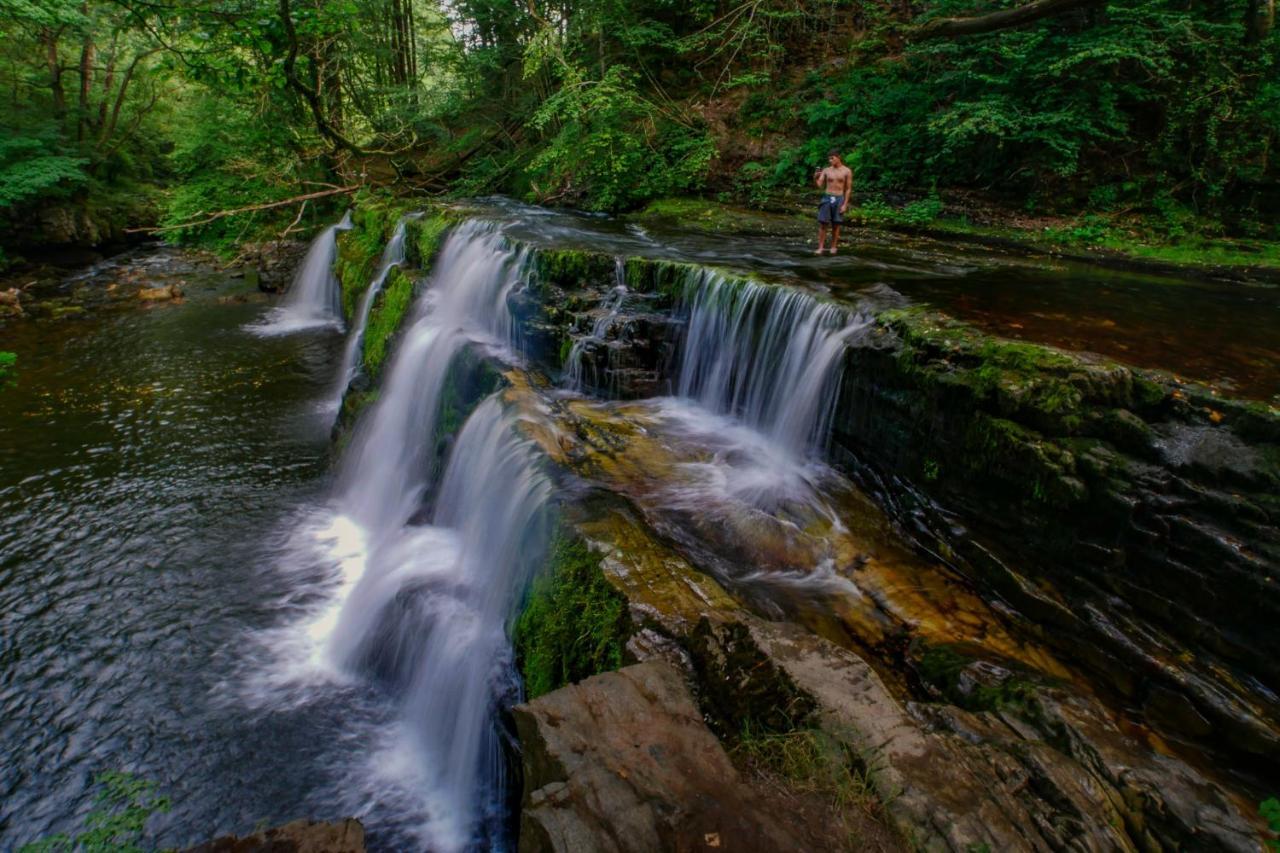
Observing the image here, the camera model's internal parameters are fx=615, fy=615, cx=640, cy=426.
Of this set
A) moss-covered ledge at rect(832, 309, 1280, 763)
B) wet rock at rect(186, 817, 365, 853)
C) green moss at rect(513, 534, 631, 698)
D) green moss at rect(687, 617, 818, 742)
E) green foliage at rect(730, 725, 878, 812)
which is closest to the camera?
wet rock at rect(186, 817, 365, 853)

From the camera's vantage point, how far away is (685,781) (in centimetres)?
224

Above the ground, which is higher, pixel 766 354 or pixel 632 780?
pixel 766 354

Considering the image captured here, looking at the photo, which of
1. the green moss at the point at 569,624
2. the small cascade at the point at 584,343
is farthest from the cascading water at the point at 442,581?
the small cascade at the point at 584,343

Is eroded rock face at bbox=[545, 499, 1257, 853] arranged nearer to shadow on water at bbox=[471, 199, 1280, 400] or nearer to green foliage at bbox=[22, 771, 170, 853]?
shadow on water at bbox=[471, 199, 1280, 400]

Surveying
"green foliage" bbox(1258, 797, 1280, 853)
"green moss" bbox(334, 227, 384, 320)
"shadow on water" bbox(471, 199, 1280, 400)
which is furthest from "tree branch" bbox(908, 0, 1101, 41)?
"green moss" bbox(334, 227, 384, 320)

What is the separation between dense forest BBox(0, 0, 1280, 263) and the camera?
9.06 m

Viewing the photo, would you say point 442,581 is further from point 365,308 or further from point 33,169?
point 33,169

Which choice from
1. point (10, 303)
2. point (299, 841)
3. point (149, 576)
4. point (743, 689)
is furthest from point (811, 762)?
point (10, 303)

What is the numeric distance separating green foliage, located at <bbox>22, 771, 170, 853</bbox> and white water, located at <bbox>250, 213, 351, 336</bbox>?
11218 millimetres

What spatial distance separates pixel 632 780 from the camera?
2.21 m

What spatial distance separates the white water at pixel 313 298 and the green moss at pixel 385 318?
4.03m

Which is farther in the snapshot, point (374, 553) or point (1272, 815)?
point (374, 553)

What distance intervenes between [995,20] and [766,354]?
8.17 metres

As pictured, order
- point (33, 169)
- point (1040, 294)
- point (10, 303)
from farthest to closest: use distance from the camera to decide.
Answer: point (33, 169) < point (10, 303) < point (1040, 294)
